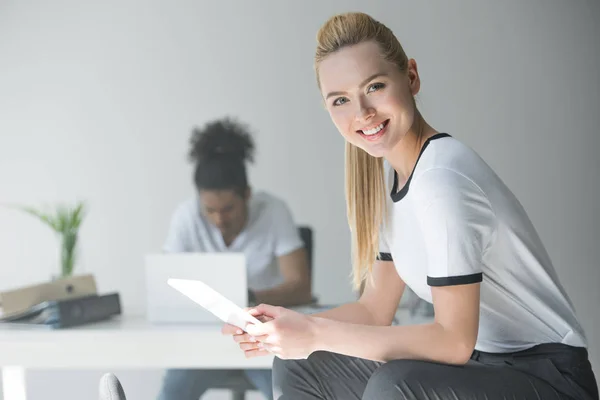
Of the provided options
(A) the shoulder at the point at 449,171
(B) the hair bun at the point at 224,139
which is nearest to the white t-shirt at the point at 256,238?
(B) the hair bun at the point at 224,139

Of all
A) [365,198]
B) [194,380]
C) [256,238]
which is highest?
[365,198]

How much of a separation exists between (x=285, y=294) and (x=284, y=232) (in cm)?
41

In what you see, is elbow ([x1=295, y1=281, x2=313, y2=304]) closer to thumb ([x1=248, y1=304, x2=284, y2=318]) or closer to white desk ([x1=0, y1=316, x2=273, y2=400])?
white desk ([x1=0, y1=316, x2=273, y2=400])

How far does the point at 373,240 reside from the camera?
5.43 ft

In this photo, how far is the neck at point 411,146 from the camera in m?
1.50

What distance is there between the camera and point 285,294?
141 inches

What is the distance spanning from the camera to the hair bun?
177 inches

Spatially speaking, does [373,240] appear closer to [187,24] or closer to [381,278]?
[381,278]

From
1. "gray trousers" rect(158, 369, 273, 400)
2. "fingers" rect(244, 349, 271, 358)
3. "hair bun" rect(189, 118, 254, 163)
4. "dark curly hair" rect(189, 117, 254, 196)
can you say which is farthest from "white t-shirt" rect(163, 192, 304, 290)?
"fingers" rect(244, 349, 271, 358)

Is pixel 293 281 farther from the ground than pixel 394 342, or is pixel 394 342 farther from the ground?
pixel 394 342

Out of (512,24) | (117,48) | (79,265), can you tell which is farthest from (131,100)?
(512,24)

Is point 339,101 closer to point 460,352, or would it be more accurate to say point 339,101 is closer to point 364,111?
point 364,111

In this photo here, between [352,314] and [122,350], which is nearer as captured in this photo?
[352,314]

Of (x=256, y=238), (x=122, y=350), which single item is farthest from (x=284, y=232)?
(x=122, y=350)
